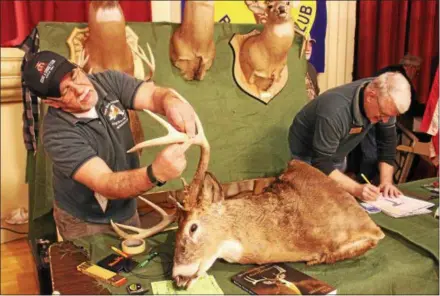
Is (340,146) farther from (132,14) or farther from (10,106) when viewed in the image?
(10,106)

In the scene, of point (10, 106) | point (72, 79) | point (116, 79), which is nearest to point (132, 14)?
point (10, 106)

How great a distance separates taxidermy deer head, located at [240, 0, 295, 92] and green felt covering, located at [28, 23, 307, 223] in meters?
0.09

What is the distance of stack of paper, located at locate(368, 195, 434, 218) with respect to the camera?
5.57 ft

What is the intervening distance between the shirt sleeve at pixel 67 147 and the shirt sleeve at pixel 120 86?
260 mm

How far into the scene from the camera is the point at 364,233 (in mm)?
1333

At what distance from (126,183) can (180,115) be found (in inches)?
10.8

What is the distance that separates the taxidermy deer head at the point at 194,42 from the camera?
2.43 metres

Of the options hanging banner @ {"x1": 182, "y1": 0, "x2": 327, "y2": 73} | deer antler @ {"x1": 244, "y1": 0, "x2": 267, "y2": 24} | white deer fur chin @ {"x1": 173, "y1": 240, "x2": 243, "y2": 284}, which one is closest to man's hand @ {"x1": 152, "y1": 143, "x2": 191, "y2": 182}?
white deer fur chin @ {"x1": 173, "y1": 240, "x2": 243, "y2": 284}

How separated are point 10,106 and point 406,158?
2.64 m

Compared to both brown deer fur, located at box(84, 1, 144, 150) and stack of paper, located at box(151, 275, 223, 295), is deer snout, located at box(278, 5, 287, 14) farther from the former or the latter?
stack of paper, located at box(151, 275, 223, 295)

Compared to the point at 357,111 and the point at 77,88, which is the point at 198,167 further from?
the point at 357,111

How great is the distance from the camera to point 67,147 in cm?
143

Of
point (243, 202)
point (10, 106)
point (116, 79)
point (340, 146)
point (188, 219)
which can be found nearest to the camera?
point (188, 219)

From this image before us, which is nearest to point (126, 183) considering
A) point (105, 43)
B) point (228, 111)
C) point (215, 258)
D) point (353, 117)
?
point (215, 258)
